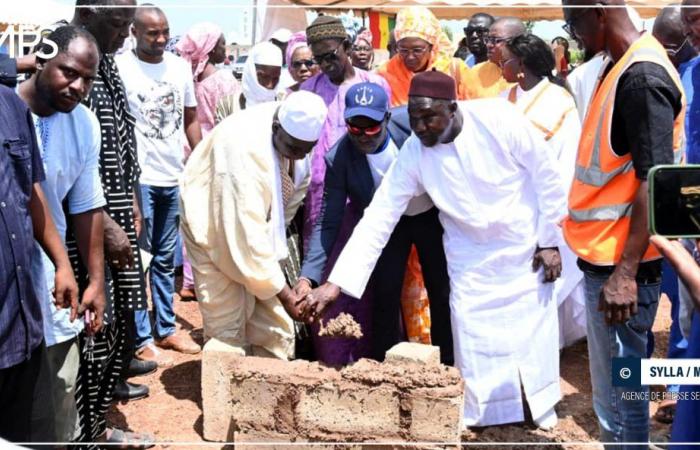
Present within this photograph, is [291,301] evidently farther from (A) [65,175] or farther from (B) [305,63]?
(B) [305,63]

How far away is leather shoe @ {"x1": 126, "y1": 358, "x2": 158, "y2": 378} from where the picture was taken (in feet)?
15.1

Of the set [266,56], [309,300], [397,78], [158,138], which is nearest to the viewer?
[309,300]

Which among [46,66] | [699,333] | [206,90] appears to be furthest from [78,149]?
[206,90]

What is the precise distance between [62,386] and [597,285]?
1993mm

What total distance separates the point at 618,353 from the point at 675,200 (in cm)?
121

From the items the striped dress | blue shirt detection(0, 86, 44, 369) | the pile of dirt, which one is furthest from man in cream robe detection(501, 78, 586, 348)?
blue shirt detection(0, 86, 44, 369)

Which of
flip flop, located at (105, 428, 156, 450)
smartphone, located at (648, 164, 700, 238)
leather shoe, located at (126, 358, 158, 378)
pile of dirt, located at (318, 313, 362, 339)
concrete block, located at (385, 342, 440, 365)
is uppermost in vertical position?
smartphone, located at (648, 164, 700, 238)

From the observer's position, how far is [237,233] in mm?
3789

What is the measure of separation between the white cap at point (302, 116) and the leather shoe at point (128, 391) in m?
1.65

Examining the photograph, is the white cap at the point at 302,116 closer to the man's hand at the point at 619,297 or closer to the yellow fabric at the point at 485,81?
the man's hand at the point at 619,297

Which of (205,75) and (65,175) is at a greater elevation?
(205,75)

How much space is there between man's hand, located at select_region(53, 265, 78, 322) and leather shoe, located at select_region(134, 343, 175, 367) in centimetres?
204

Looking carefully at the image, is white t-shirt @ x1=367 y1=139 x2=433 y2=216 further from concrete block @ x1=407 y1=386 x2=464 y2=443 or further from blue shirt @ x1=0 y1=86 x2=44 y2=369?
blue shirt @ x1=0 y1=86 x2=44 y2=369

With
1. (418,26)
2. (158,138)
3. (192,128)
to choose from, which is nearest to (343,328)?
(158,138)
